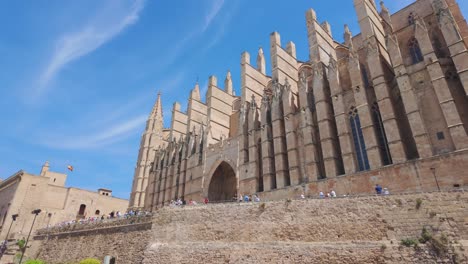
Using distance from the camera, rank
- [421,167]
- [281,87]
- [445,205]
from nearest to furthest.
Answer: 1. [445,205]
2. [421,167]
3. [281,87]

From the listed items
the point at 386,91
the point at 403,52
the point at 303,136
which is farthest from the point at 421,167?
the point at 403,52

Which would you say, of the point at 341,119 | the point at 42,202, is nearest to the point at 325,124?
the point at 341,119

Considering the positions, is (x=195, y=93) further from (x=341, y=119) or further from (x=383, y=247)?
(x=383, y=247)

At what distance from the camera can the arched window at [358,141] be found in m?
15.2

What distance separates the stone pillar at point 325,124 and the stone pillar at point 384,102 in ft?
9.38

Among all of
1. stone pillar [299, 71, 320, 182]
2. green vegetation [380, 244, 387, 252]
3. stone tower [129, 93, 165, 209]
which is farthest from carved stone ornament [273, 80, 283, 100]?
stone tower [129, 93, 165, 209]

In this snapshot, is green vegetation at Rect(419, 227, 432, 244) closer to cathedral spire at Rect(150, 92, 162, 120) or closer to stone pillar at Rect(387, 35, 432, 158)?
stone pillar at Rect(387, 35, 432, 158)

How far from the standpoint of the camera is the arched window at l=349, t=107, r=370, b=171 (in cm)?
1525

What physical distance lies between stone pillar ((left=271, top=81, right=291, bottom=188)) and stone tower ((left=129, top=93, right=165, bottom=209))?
62.9 ft

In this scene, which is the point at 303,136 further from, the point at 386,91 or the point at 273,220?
the point at 273,220

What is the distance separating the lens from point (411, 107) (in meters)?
13.6

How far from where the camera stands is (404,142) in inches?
572

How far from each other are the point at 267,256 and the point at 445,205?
230 inches

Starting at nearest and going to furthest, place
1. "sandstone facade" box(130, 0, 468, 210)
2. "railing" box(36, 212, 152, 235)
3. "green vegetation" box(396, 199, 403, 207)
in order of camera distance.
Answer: "green vegetation" box(396, 199, 403, 207)
"sandstone facade" box(130, 0, 468, 210)
"railing" box(36, 212, 152, 235)
